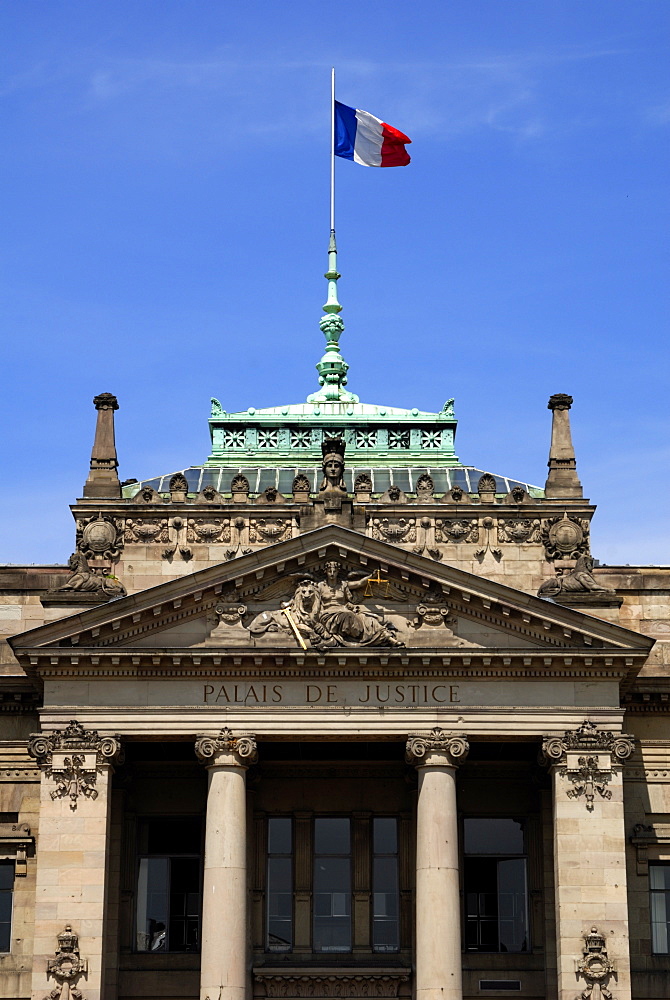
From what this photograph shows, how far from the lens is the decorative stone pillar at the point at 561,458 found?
62375 millimetres

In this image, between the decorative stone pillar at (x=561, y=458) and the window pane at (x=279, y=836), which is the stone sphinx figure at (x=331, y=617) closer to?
the window pane at (x=279, y=836)

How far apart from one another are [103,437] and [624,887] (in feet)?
72.3

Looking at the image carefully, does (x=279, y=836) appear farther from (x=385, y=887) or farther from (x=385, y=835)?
(x=385, y=887)

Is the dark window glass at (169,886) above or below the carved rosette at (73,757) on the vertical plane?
below

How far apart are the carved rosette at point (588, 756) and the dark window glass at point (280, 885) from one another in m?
8.85

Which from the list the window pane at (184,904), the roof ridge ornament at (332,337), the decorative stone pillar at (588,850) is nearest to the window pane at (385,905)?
the window pane at (184,904)

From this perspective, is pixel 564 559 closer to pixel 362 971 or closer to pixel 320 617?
pixel 320 617

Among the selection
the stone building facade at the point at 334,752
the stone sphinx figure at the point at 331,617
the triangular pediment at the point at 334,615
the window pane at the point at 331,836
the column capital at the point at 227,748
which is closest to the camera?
the stone building facade at the point at 334,752

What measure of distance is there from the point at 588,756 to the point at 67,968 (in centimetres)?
1508

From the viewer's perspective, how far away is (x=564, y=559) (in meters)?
60.8

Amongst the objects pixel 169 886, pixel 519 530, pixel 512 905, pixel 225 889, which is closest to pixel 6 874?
pixel 169 886

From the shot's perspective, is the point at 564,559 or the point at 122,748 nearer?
the point at 122,748

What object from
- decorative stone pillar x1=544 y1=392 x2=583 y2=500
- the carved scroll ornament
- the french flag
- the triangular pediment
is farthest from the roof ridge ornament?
the carved scroll ornament

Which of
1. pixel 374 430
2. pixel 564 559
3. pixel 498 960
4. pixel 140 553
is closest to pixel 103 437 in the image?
pixel 140 553
